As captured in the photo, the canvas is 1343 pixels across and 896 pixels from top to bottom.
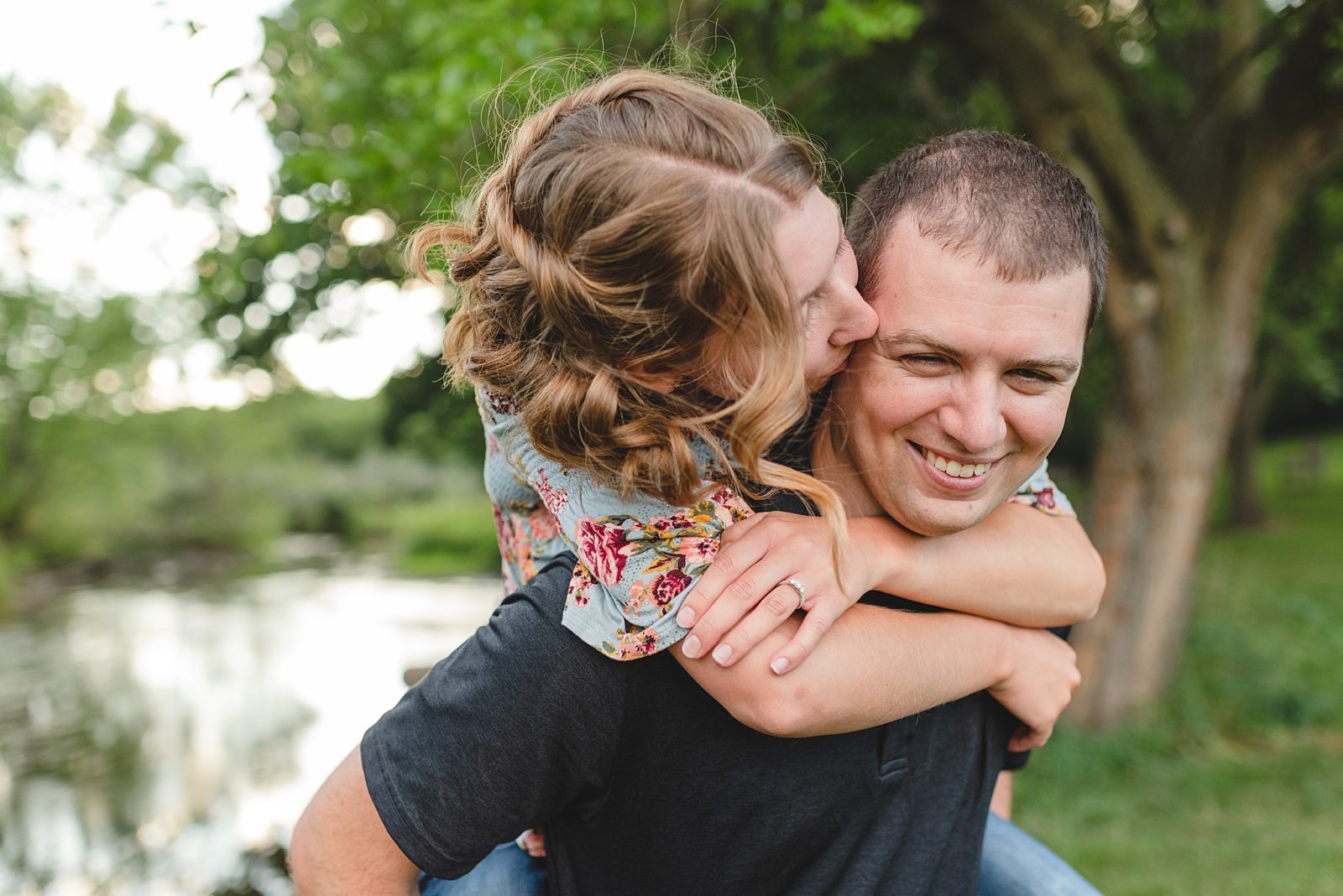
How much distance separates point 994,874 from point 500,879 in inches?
37.5

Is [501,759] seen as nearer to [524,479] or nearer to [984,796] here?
[524,479]

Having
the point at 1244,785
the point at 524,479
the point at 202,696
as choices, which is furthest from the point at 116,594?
the point at 524,479

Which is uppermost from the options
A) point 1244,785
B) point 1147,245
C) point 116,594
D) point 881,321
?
point 1147,245

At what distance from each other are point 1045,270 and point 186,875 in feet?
22.0

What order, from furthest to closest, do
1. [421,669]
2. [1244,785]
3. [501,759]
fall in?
1. [1244,785]
2. [421,669]
3. [501,759]

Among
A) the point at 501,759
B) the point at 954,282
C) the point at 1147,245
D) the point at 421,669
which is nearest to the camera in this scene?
the point at 501,759

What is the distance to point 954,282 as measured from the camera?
4.68 ft

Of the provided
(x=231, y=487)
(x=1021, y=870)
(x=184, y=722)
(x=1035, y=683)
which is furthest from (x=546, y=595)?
(x=231, y=487)

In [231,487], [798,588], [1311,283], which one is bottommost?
[231,487]

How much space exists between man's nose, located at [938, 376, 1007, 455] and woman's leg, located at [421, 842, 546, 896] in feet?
3.10

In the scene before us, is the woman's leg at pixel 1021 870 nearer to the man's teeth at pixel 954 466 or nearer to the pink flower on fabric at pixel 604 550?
the man's teeth at pixel 954 466

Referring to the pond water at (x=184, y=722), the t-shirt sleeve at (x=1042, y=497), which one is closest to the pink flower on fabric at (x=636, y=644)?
the t-shirt sleeve at (x=1042, y=497)

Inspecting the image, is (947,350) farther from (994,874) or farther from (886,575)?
(994,874)

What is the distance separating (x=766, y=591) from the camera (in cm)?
136
